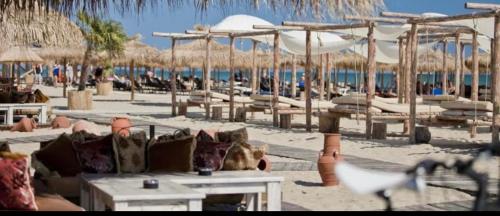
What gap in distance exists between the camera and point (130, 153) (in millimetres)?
5422

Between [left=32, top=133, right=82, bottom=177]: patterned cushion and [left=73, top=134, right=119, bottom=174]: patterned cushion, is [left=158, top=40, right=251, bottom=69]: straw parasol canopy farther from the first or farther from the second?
[left=73, top=134, right=119, bottom=174]: patterned cushion

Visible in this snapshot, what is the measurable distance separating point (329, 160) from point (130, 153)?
111 inches

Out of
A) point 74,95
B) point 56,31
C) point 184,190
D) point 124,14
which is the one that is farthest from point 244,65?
point 184,190

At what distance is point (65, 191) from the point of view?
5402 millimetres

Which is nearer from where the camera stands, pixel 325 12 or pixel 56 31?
pixel 325 12

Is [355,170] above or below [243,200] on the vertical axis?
above

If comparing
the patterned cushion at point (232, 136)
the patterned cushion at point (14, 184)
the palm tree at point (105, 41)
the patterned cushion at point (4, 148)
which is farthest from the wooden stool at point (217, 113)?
the patterned cushion at point (14, 184)

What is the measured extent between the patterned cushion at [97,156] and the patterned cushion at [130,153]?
41 mm

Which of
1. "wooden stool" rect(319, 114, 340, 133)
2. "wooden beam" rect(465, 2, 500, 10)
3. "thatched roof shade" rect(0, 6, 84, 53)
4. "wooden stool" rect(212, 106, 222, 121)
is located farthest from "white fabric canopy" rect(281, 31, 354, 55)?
"wooden beam" rect(465, 2, 500, 10)

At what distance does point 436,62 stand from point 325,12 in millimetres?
25098

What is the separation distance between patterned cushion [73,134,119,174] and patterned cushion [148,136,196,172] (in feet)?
0.93

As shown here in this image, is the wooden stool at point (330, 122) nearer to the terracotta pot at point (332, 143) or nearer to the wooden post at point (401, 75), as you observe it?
the wooden post at point (401, 75)

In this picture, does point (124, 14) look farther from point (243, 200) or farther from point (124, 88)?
point (124, 88)

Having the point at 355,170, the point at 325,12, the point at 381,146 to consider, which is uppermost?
the point at 325,12
